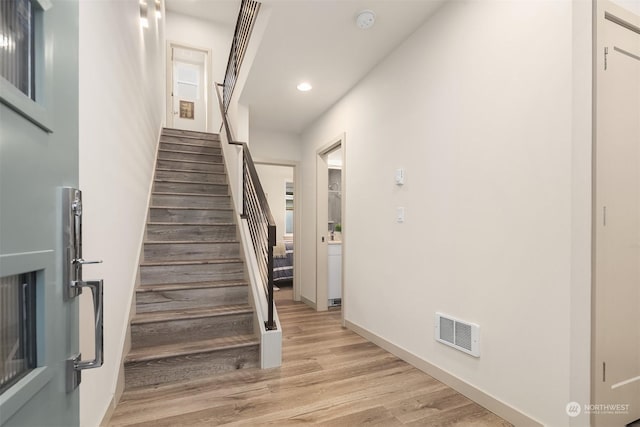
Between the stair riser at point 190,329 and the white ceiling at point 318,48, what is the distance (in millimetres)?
2237

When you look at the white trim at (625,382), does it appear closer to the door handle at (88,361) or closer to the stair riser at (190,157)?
the door handle at (88,361)

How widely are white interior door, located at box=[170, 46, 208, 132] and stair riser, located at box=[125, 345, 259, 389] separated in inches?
201

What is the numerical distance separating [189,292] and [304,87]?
231cm

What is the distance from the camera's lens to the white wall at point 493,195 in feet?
5.03

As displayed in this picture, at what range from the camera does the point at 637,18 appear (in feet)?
5.51

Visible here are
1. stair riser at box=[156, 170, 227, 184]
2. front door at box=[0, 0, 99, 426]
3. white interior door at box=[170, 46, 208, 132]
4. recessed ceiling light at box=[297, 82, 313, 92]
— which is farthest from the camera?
white interior door at box=[170, 46, 208, 132]

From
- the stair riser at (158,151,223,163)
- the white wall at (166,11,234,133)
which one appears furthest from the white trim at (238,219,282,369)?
the white wall at (166,11,234,133)

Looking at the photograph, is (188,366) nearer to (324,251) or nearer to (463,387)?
(463,387)

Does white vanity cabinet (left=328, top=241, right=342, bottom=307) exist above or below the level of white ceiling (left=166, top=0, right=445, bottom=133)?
below

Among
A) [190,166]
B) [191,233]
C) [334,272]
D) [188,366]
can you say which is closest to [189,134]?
[190,166]

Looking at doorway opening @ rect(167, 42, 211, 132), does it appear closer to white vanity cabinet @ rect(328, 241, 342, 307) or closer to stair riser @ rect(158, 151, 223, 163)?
stair riser @ rect(158, 151, 223, 163)

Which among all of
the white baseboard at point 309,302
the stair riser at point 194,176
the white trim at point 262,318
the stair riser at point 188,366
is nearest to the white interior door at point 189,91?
the stair riser at point 194,176

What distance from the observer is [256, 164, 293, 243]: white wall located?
812cm

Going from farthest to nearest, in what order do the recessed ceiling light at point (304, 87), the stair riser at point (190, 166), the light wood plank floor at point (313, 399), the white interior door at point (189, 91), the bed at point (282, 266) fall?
the white interior door at point (189, 91), the bed at point (282, 266), the stair riser at point (190, 166), the recessed ceiling light at point (304, 87), the light wood plank floor at point (313, 399)
